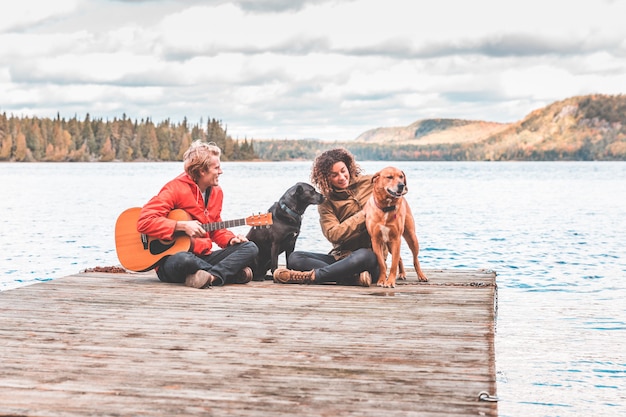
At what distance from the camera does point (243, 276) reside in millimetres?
7129

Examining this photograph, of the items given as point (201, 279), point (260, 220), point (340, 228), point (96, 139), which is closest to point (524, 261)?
point (340, 228)

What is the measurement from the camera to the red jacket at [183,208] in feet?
21.8

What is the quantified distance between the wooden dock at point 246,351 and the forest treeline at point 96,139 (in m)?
149

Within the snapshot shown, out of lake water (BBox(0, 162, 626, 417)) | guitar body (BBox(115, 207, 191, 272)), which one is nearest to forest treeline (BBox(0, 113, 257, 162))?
lake water (BBox(0, 162, 626, 417))

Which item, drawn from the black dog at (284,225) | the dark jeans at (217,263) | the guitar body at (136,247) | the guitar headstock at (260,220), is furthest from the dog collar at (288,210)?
the guitar body at (136,247)

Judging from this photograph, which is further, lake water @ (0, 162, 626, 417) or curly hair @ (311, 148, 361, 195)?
lake water @ (0, 162, 626, 417)

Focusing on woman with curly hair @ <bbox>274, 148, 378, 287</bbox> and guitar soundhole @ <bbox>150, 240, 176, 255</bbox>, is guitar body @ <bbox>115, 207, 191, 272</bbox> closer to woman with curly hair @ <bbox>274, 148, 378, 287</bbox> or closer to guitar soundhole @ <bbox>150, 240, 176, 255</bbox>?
guitar soundhole @ <bbox>150, 240, 176, 255</bbox>

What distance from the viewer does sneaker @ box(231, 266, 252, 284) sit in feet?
23.4

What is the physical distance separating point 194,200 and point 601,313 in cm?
683

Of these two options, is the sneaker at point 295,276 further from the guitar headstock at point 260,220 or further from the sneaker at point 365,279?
the guitar headstock at point 260,220

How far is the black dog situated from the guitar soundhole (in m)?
0.81

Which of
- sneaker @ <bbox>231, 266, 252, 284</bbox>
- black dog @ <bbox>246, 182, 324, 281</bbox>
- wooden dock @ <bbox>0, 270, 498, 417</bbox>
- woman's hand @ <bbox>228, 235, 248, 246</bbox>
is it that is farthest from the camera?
sneaker @ <bbox>231, 266, 252, 284</bbox>

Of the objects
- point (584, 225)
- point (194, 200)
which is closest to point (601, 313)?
point (194, 200)

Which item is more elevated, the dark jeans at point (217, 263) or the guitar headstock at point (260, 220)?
the guitar headstock at point (260, 220)
